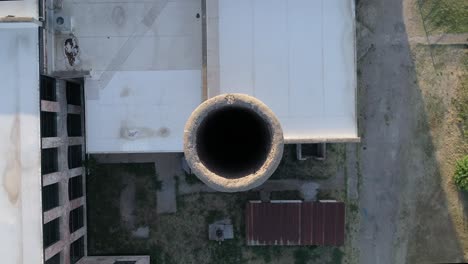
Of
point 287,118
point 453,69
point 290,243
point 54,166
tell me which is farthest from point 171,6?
point 453,69

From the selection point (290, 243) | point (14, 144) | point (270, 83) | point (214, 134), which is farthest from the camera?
point (290, 243)

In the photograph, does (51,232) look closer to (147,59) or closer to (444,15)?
(147,59)

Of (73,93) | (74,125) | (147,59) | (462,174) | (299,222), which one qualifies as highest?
(147,59)

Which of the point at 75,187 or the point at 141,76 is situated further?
the point at 75,187

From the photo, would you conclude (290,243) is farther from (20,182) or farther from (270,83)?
(20,182)

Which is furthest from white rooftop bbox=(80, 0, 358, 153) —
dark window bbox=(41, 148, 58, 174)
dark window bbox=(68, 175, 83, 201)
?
dark window bbox=(68, 175, 83, 201)

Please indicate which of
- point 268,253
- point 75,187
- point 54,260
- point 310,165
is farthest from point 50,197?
point 310,165

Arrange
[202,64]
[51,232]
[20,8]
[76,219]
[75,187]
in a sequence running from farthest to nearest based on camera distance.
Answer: [76,219], [75,187], [51,232], [202,64], [20,8]
